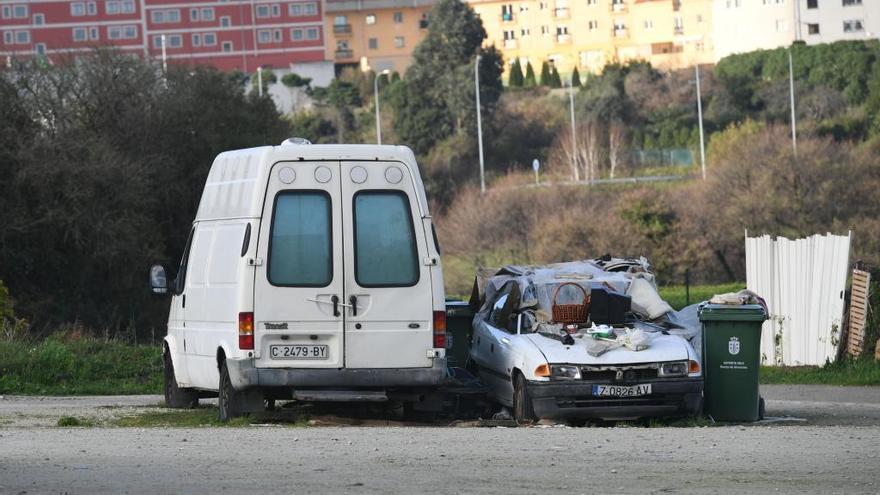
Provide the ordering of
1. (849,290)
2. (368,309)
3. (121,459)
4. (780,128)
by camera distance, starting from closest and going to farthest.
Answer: (121,459), (368,309), (849,290), (780,128)

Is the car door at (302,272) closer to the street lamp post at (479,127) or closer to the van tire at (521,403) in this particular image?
the van tire at (521,403)

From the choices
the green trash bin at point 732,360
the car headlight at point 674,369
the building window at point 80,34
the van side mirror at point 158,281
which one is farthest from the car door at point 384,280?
the building window at point 80,34

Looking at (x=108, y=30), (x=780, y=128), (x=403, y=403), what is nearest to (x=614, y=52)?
(x=108, y=30)

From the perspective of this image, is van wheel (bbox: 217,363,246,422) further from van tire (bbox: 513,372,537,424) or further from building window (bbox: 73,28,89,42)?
building window (bbox: 73,28,89,42)

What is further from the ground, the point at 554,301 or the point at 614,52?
the point at 614,52

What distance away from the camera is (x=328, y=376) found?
15.8 metres

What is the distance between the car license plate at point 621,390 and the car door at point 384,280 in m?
1.79

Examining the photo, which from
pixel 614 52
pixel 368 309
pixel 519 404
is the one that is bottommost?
pixel 519 404

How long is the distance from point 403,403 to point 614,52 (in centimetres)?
13514

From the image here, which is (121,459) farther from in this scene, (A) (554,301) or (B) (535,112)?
(B) (535,112)

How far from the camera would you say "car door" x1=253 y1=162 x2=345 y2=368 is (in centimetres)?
1570

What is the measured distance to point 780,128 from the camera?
92.4 meters

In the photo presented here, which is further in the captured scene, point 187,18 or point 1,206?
point 187,18

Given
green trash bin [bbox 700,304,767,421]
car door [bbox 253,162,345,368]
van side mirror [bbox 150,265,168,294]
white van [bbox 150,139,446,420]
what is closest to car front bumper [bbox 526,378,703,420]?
green trash bin [bbox 700,304,767,421]
